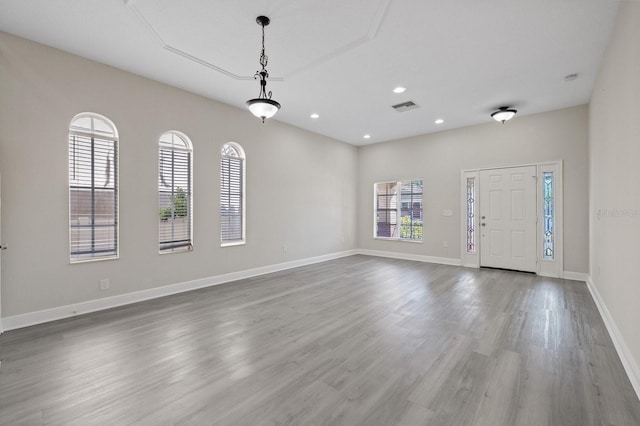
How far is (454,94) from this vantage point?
4.68 meters

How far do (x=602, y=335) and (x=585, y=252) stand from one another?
293 centimetres

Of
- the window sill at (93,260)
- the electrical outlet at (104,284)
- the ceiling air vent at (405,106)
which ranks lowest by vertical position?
the electrical outlet at (104,284)

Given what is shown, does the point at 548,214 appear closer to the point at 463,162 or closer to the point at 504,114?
the point at 463,162

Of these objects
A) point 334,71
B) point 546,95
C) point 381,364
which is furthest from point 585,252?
point 334,71

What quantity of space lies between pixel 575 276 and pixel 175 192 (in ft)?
23.3

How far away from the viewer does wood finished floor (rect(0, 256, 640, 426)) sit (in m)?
1.82

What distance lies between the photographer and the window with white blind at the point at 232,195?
5.15 metres

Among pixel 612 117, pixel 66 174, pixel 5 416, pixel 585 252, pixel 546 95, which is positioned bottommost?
pixel 5 416

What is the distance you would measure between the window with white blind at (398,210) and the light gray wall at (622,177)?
12.5 feet

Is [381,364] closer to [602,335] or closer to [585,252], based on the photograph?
[602,335]

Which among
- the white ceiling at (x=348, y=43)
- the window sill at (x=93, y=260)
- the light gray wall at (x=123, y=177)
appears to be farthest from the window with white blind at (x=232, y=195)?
the window sill at (x=93, y=260)

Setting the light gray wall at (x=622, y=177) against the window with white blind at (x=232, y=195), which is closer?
the light gray wall at (x=622, y=177)

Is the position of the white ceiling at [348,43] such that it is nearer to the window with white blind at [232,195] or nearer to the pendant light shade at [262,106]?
the pendant light shade at [262,106]

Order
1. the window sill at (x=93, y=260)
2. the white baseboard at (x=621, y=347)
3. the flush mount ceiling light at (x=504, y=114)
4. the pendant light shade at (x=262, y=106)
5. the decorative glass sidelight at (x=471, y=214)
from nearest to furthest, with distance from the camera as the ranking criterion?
1. the white baseboard at (x=621, y=347)
2. the pendant light shade at (x=262, y=106)
3. the window sill at (x=93, y=260)
4. the flush mount ceiling light at (x=504, y=114)
5. the decorative glass sidelight at (x=471, y=214)
